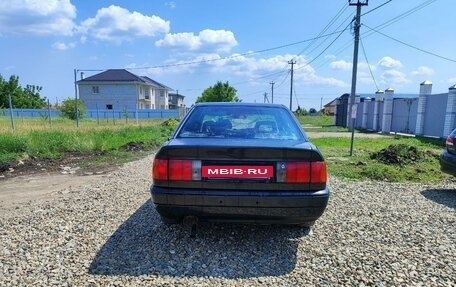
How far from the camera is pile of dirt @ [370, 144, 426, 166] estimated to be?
8.75m

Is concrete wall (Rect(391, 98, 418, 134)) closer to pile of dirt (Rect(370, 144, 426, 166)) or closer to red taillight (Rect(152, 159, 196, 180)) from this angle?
pile of dirt (Rect(370, 144, 426, 166))

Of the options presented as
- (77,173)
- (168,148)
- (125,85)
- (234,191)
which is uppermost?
(125,85)

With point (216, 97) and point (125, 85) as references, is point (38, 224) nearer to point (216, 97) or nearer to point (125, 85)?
point (125, 85)

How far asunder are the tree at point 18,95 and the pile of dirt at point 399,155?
5082 centimetres

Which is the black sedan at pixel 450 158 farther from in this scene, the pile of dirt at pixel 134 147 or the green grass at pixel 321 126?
the green grass at pixel 321 126

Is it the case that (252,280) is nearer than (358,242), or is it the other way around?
(252,280)

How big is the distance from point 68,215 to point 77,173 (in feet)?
11.9

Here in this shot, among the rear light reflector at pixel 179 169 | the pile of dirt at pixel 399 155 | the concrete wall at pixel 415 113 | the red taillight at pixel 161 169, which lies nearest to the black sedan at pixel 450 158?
the pile of dirt at pixel 399 155

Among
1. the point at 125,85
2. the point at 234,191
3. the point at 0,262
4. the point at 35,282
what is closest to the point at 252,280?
the point at 234,191

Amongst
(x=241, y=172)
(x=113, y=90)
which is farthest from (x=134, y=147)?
(x=113, y=90)

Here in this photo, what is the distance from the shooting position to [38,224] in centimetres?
402

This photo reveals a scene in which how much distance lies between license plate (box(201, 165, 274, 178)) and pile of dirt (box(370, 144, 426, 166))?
684 cm

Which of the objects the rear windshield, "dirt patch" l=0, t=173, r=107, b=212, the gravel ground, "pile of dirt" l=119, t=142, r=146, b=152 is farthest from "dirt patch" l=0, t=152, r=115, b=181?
the rear windshield

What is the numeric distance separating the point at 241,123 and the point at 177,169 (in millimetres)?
1192
